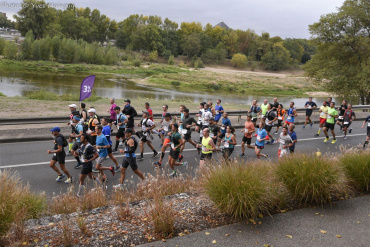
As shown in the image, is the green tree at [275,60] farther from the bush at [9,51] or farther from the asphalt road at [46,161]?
the asphalt road at [46,161]

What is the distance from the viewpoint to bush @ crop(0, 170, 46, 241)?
15.9 ft

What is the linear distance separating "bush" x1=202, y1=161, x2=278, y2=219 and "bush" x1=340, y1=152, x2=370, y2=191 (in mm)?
2235

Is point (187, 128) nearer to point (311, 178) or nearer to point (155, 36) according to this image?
point (311, 178)

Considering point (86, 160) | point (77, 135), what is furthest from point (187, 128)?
point (86, 160)

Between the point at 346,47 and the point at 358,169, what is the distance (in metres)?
26.0

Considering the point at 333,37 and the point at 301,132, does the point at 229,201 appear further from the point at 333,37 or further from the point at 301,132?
the point at 333,37

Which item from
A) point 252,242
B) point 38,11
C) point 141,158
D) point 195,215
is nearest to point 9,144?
point 141,158

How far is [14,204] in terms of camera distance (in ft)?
16.9

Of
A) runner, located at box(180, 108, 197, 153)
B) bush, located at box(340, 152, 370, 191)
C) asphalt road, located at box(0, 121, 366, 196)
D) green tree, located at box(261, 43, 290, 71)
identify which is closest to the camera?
bush, located at box(340, 152, 370, 191)

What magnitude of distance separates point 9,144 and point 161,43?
10402cm

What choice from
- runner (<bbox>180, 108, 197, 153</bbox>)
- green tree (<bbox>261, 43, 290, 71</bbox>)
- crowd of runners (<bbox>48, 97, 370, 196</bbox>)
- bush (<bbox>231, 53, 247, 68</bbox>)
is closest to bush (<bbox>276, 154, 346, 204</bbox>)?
crowd of runners (<bbox>48, 97, 370, 196</bbox>)

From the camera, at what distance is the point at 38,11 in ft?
313

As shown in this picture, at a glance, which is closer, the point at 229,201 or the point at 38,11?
the point at 229,201

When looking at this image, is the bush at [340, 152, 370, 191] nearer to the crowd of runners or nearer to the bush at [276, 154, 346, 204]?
the bush at [276, 154, 346, 204]
